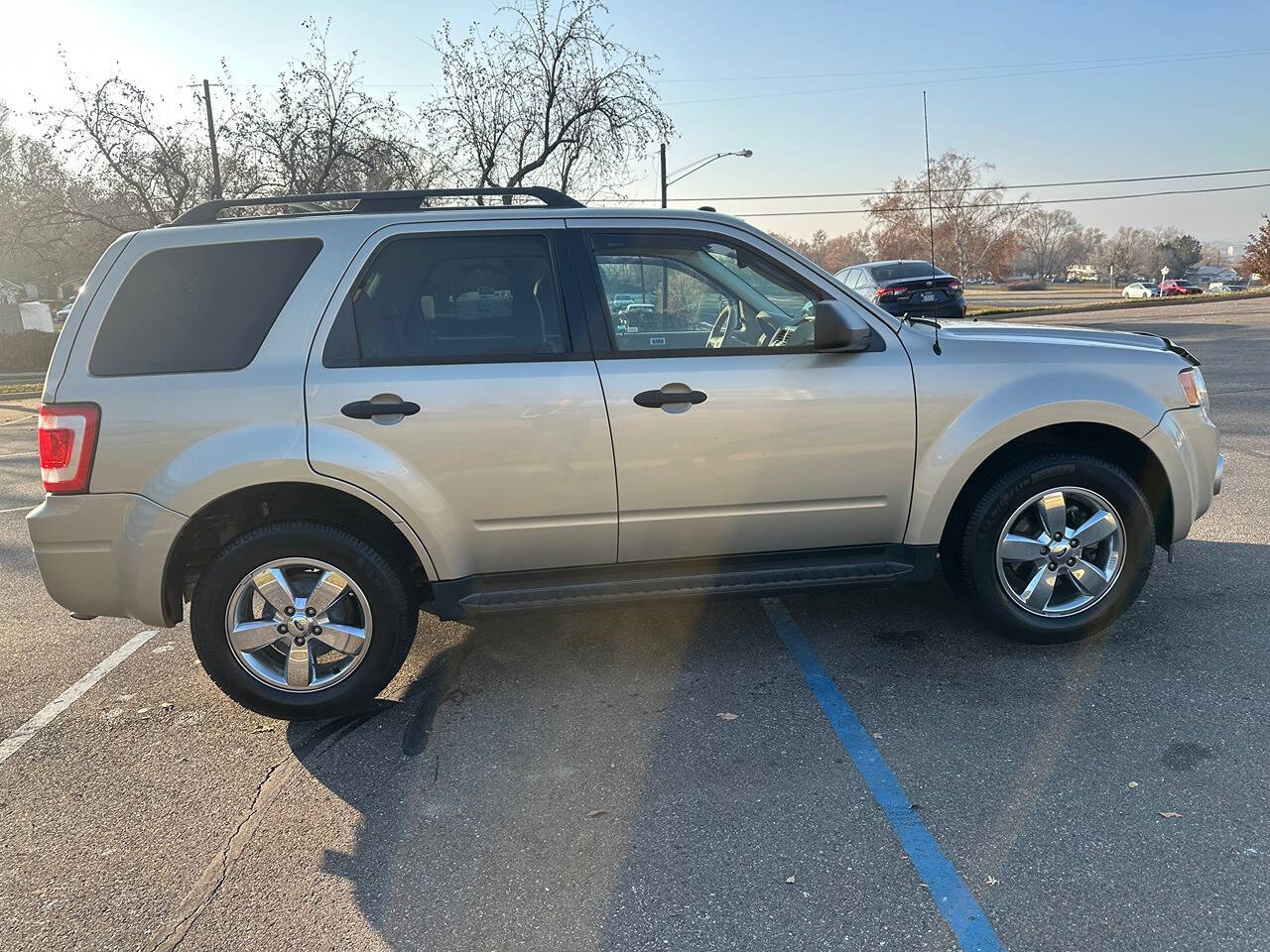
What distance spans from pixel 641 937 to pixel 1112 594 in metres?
2.68

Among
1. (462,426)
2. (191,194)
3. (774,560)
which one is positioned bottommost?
(774,560)

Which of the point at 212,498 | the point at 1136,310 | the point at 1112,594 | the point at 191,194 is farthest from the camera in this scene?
the point at 1136,310

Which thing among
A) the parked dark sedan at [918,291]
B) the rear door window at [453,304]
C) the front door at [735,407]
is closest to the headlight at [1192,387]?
the front door at [735,407]

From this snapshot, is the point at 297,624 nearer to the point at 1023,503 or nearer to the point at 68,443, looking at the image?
the point at 68,443

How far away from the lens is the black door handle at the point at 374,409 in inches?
129

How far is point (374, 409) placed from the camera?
3285 millimetres

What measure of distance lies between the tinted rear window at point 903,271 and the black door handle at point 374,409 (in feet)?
54.2

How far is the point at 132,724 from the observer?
354 centimetres

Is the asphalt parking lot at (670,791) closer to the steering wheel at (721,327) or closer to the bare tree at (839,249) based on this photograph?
the steering wheel at (721,327)

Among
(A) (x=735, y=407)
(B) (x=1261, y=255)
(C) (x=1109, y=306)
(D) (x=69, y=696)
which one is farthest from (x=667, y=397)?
(B) (x=1261, y=255)

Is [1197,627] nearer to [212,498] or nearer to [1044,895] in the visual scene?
[1044,895]

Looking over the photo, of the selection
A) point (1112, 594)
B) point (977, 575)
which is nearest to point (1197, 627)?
point (1112, 594)

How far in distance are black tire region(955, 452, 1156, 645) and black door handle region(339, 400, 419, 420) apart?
7.86 feet

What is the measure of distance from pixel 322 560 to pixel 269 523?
26cm
